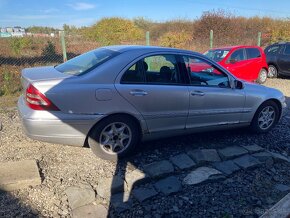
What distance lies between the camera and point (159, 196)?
355 centimetres

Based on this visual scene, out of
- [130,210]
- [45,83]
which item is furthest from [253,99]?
[45,83]

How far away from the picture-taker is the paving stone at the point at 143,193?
3.49m

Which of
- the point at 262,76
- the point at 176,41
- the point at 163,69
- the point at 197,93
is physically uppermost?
the point at 176,41

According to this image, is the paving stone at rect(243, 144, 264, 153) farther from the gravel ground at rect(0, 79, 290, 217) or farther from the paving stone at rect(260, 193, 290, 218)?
the paving stone at rect(260, 193, 290, 218)

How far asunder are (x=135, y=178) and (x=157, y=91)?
129cm

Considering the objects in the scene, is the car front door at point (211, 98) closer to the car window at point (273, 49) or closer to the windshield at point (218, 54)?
the windshield at point (218, 54)

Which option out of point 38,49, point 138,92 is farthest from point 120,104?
point 38,49

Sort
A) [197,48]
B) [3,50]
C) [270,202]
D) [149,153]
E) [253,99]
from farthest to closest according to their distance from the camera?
[197,48] < [3,50] < [253,99] < [149,153] < [270,202]

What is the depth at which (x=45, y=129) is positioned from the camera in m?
3.81

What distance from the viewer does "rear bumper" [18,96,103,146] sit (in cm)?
378

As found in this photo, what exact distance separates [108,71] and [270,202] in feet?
8.52

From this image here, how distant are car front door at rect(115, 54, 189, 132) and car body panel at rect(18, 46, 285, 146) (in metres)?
0.01

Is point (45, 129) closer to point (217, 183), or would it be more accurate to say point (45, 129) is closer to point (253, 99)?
point (217, 183)

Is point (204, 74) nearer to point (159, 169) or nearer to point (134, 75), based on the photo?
point (134, 75)
